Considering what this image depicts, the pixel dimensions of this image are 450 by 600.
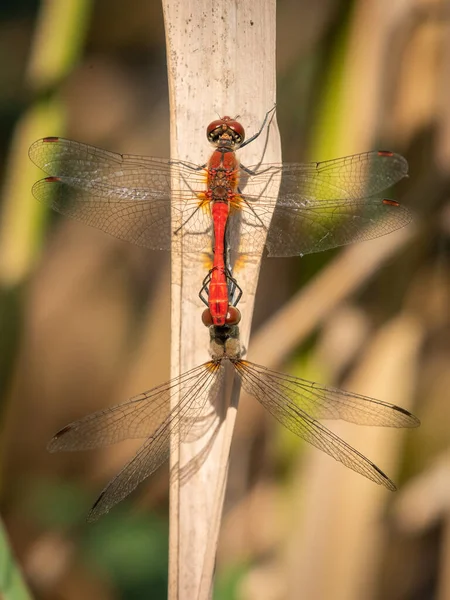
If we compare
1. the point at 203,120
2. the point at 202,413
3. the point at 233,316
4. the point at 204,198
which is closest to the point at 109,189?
the point at 204,198

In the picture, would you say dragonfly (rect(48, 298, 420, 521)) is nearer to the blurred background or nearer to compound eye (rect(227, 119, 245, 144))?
the blurred background

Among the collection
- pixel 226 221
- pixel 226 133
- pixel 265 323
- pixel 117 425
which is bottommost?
pixel 117 425

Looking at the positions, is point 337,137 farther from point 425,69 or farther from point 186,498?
point 186,498

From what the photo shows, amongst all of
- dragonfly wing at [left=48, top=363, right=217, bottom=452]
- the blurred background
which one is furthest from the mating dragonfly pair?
the blurred background

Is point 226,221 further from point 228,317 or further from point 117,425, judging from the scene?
point 117,425

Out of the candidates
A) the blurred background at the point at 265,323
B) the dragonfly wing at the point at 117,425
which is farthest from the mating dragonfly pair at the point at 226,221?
the blurred background at the point at 265,323
